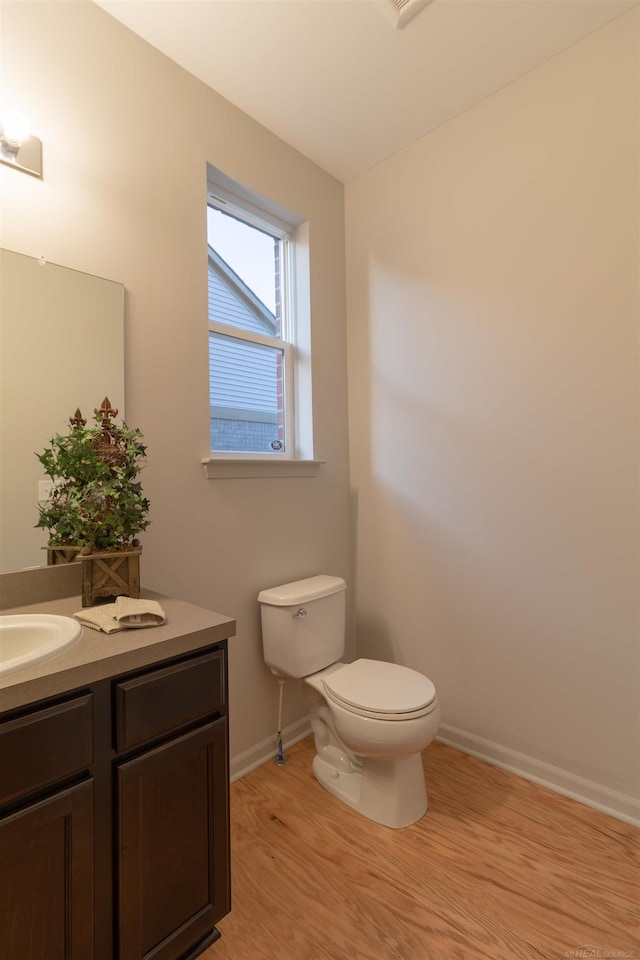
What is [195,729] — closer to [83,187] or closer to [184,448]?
[184,448]

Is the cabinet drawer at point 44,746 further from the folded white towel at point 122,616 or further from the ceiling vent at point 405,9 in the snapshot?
the ceiling vent at point 405,9

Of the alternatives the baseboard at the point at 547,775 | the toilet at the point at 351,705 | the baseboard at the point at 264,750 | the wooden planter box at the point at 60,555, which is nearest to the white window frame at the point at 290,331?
the toilet at the point at 351,705

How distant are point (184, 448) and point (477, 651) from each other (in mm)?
1515

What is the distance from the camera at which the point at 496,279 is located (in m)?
1.91

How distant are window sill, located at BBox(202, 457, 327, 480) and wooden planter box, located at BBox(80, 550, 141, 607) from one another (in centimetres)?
54

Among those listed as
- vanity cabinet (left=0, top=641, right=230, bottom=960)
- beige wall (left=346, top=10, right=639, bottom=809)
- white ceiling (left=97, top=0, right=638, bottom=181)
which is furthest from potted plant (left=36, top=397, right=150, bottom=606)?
white ceiling (left=97, top=0, right=638, bottom=181)

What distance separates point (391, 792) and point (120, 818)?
102cm

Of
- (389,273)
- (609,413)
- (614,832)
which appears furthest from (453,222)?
(614,832)

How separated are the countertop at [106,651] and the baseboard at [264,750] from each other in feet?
3.30

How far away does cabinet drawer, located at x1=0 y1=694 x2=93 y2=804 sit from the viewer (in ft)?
2.58

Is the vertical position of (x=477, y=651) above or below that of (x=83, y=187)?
below

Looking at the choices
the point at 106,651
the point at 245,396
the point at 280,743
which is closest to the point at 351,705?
the point at 280,743

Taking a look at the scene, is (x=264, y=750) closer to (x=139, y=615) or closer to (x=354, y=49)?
(x=139, y=615)

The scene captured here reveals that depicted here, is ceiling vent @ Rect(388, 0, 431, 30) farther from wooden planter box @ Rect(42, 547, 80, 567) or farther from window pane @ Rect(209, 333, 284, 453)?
wooden planter box @ Rect(42, 547, 80, 567)
